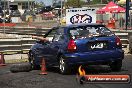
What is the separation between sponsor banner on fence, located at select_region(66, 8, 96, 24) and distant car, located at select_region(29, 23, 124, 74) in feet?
18.0

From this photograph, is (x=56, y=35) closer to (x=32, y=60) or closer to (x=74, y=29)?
(x=74, y=29)

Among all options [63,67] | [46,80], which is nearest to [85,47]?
[63,67]

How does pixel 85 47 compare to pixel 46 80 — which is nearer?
pixel 46 80

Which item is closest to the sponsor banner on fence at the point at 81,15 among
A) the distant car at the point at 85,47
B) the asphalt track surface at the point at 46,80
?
the asphalt track surface at the point at 46,80

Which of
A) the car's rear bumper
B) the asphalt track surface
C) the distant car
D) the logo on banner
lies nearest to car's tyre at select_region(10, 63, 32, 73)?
the asphalt track surface

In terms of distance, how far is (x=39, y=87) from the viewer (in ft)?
33.3

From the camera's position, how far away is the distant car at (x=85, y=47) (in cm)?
1240

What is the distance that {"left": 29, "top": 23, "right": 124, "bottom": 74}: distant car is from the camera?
12398 millimetres

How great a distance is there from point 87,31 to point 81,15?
6192mm

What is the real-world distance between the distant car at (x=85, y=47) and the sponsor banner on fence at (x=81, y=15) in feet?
18.0

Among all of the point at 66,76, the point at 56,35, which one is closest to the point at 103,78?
the point at 66,76

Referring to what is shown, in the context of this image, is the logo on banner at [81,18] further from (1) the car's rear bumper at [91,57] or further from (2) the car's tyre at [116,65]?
(1) the car's rear bumper at [91,57]

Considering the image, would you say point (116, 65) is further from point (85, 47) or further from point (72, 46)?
point (72, 46)

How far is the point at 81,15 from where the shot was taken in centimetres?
1889
